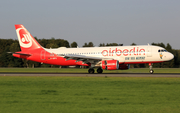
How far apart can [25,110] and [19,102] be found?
1.99 metres

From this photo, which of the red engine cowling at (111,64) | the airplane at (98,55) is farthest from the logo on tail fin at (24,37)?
the red engine cowling at (111,64)

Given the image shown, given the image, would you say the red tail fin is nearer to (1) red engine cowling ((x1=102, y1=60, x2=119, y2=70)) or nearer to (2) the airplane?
(2) the airplane

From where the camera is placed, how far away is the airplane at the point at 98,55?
35594mm

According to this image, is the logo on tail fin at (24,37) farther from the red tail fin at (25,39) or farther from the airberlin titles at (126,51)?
the airberlin titles at (126,51)

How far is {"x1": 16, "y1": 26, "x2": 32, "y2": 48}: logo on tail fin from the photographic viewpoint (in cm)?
4122

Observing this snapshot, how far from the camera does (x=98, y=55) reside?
123ft

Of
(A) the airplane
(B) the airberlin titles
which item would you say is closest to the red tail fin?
(A) the airplane

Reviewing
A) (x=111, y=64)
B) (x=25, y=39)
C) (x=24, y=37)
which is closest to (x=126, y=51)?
(x=111, y=64)

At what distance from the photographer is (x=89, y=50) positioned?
38.8 meters

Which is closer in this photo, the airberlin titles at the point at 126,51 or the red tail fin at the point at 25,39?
the airberlin titles at the point at 126,51

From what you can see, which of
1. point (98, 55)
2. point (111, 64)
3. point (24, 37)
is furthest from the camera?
point (24, 37)

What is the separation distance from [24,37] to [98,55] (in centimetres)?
1389

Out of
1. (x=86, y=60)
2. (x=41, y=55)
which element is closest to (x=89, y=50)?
(x=86, y=60)

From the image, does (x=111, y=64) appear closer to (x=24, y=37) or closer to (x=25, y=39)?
(x=25, y=39)
